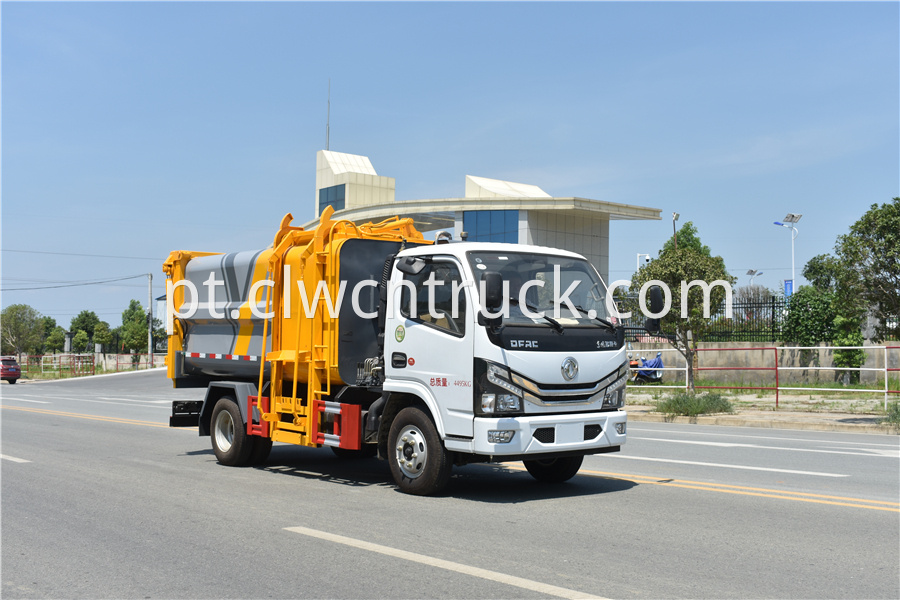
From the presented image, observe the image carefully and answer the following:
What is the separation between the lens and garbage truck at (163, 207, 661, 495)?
810cm

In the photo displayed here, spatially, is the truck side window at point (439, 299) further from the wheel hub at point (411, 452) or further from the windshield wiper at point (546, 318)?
the wheel hub at point (411, 452)

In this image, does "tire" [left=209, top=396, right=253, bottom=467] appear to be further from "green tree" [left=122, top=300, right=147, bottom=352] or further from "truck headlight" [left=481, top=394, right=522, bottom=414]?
"green tree" [left=122, top=300, right=147, bottom=352]

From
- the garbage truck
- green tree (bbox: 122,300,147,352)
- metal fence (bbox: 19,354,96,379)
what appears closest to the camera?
the garbage truck

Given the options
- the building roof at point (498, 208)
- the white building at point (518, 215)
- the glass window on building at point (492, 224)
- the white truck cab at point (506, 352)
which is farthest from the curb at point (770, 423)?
the glass window on building at point (492, 224)

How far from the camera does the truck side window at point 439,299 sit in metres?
8.38

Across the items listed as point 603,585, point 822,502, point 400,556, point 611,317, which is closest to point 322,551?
point 400,556

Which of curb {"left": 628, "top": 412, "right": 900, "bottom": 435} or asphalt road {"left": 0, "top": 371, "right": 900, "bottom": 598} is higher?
asphalt road {"left": 0, "top": 371, "right": 900, "bottom": 598}

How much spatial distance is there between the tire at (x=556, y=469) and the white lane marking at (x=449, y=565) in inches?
125

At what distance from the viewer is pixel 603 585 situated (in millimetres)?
5332

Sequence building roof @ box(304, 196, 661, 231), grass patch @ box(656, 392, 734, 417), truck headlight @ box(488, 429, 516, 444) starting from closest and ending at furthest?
truck headlight @ box(488, 429, 516, 444) < grass patch @ box(656, 392, 734, 417) < building roof @ box(304, 196, 661, 231)

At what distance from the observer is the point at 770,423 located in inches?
716

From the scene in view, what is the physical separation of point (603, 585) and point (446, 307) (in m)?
3.77

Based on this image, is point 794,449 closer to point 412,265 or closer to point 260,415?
point 412,265

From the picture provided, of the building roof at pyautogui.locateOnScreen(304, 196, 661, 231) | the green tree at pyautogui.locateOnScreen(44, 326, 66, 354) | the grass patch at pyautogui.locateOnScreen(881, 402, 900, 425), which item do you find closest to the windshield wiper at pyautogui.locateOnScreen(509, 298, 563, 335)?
the grass patch at pyautogui.locateOnScreen(881, 402, 900, 425)
